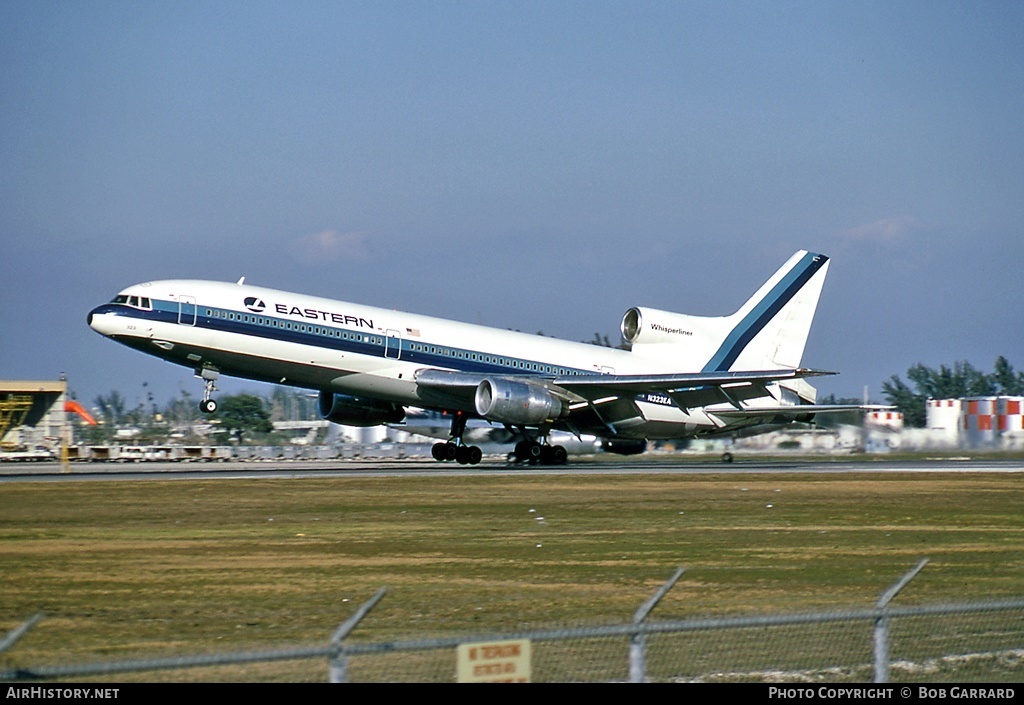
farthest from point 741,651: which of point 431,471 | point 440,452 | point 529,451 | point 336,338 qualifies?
point 440,452

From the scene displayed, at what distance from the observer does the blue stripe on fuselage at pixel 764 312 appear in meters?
56.3

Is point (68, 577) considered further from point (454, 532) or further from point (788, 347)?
point (788, 347)

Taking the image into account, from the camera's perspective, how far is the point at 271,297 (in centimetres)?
4434

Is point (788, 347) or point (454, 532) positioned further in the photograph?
point (788, 347)

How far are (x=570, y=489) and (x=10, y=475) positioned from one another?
804 inches

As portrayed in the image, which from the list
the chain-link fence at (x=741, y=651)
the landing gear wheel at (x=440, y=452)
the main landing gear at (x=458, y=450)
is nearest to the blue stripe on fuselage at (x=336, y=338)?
the main landing gear at (x=458, y=450)

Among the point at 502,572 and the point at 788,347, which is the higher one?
the point at 788,347

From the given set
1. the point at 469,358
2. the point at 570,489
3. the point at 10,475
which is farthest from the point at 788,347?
the point at 10,475

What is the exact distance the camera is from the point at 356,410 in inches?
2019

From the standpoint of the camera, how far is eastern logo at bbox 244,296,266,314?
143 feet

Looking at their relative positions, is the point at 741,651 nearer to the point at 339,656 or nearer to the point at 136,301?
the point at 339,656

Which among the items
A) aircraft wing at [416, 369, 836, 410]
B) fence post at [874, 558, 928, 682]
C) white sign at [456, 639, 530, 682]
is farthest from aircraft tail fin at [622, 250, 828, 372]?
white sign at [456, 639, 530, 682]

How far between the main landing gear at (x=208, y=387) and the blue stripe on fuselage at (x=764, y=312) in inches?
888
